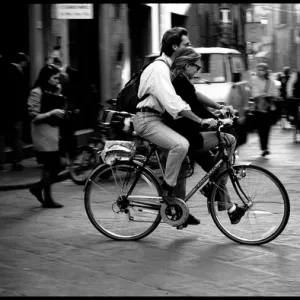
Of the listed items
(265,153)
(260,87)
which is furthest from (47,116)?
(260,87)

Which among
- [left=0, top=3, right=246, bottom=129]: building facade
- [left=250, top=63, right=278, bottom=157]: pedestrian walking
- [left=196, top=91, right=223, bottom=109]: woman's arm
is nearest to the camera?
[left=196, top=91, right=223, bottom=109]: woman's arm

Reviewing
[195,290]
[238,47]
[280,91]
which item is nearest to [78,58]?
[280,91]

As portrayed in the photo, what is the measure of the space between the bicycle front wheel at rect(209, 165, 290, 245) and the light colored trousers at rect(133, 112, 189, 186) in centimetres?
37

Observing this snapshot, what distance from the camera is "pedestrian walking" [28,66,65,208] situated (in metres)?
8.84

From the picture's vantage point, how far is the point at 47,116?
28.9 ft

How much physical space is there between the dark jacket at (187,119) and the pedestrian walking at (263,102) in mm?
7672

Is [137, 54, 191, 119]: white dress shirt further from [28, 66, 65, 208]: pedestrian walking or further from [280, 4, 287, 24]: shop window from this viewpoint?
[280, 4, 287, 24]: shop window

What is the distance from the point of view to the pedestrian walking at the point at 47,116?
29.0 ft

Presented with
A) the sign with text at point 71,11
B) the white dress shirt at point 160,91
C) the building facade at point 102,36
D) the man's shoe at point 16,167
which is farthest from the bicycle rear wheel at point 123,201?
the building facade at point 102,36

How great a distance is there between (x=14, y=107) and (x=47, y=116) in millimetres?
3743

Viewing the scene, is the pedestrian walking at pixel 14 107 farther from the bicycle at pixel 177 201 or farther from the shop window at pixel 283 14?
the shop window at pixel 283 14

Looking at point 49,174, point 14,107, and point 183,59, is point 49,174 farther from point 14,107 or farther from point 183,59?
point 14,107

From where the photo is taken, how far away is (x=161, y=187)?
696 cm

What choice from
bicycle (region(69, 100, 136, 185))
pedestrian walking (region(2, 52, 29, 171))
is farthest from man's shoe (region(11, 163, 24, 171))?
bicycle (region(69, 100, 136, 185))
